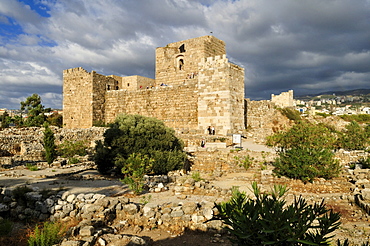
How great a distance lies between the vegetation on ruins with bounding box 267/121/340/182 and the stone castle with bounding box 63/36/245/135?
24.6 feet

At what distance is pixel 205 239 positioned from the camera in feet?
16.8

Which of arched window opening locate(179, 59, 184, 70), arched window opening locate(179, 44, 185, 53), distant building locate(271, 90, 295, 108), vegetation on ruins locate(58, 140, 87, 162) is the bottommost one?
vegetation on ruins locate(58, 140, 87, 162)

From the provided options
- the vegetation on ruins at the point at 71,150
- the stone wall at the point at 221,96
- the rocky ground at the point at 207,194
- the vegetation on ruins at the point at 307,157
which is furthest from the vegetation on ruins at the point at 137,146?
the stone wall at the point at 221,96

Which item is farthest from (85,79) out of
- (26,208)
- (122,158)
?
(26,208)

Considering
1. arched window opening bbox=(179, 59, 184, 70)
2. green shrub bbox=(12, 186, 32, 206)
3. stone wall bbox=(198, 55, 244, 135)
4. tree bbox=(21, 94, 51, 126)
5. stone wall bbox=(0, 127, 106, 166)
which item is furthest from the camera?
tree bbox=(21, 94, 51, 126)

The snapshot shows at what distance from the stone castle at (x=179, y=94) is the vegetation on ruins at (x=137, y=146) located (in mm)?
6708

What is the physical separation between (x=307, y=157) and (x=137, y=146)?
725cm

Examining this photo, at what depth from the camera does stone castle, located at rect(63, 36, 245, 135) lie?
18391 mm

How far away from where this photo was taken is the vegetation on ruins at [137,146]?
11477 mm

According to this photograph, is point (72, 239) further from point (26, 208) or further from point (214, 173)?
point (214, 173)

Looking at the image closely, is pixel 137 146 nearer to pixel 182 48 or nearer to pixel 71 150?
pixel 71 150

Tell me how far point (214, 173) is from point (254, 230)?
912 centimetres

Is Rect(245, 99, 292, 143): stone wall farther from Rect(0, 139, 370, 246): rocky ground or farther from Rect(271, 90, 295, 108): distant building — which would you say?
Rect(271, 90, 295, 108): distant building

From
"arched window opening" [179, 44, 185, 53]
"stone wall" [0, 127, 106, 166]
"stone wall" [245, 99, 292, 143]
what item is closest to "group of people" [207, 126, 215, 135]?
"stone wall" [245, 99, 292, 143]
